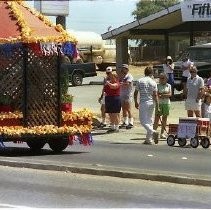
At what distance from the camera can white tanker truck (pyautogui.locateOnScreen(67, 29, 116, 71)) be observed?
175 feet

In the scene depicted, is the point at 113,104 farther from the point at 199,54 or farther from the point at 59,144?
the point at 199,54

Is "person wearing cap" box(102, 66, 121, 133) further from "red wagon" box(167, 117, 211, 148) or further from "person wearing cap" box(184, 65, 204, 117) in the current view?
"red wagon" box(167, 117, 211, 148)

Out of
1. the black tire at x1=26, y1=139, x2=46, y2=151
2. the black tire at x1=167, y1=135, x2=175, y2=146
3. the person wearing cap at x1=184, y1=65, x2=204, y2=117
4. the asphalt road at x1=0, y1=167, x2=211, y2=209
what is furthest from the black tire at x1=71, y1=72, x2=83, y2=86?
the asphalt road at x1=0, y1=167, x2=211, y2=209

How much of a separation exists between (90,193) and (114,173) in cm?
144

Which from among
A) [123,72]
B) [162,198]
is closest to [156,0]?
[123,72]

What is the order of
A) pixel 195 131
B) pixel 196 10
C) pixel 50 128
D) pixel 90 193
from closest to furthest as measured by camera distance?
pixel 90 193 < pixel 50 128 < pixel 195 131 < pixel 196 10

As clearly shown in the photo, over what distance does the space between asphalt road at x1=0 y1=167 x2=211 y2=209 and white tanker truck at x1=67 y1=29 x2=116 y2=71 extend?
42019mm

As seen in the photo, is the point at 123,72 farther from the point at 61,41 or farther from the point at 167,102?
the point at 61,41

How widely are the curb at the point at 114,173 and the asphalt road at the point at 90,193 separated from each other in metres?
0.12

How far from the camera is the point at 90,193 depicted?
960cm

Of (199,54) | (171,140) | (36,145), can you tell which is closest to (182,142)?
(171,140)

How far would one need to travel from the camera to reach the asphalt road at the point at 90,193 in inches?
345

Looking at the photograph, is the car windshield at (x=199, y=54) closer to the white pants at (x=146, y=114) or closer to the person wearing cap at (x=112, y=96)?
the person wearing cap at (x=112, y=96)

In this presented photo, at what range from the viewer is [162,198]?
9.22 meters
